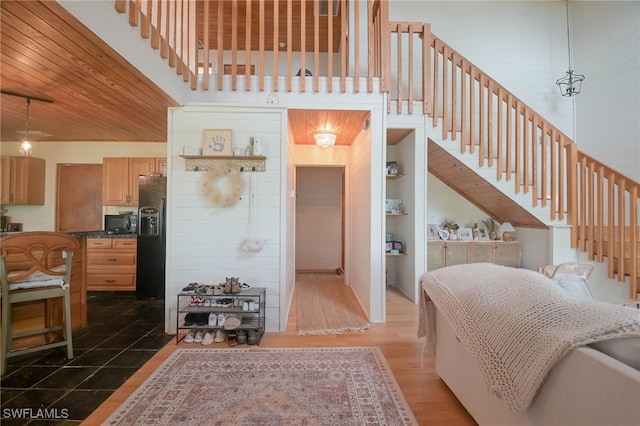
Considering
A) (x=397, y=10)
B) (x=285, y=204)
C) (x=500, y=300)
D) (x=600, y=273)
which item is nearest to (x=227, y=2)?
(x=397, y=10)

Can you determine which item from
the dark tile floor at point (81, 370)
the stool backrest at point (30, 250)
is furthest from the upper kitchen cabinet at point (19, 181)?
the stool backrest at point (30, 250)

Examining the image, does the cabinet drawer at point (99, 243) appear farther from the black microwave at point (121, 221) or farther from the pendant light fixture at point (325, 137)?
the pendant light fixture at point (325, 137)

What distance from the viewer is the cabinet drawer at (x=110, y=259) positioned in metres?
3.92

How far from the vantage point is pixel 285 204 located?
2.94m

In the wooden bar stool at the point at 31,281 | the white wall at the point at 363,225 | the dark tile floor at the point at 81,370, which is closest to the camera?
the dark tile floor at the point at 81,370

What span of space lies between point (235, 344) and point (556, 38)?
703cm

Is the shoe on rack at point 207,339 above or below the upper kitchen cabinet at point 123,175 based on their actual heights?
below

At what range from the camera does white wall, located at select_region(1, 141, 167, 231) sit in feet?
14.7

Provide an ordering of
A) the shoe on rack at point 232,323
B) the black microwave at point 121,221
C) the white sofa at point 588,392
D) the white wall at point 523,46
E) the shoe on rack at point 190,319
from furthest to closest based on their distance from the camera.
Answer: the white wall at point 523,46 → the black microwave at point 121,221 → the shoe on rack at point 190,319 → the shoe on rack at point 232,323 → the white sofa at point 588,392

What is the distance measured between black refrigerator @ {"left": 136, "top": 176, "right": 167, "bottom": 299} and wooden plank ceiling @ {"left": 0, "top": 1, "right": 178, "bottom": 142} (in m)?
1.05

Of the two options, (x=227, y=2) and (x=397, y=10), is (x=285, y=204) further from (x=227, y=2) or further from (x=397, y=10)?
(x=397, y=10)

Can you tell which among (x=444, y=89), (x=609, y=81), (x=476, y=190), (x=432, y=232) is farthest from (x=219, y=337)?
(x=609, y=81)

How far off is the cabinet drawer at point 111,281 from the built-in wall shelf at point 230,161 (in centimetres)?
221

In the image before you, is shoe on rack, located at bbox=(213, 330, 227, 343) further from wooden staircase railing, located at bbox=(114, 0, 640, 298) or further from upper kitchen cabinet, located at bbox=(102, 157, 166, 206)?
upper kitchen cabinet, located at bbox=(102, 157, 166, 206)
